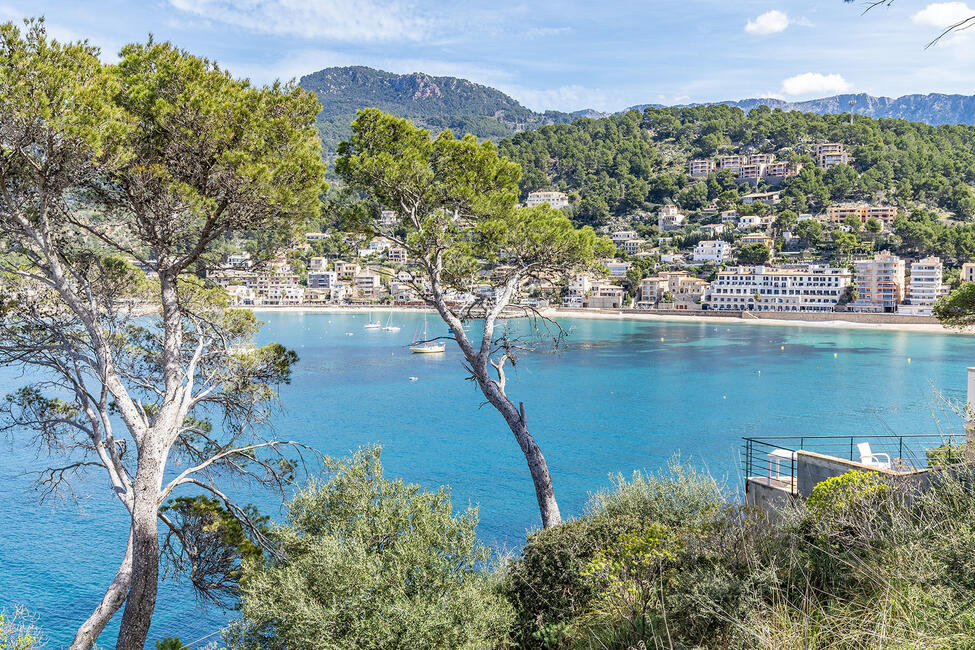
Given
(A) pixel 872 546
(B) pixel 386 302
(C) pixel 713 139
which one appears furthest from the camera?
(C) pixel 713 139

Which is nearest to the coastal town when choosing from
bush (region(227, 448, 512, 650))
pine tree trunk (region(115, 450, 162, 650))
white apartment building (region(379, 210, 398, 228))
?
white apartment building (region(379, 210, 398, 228))

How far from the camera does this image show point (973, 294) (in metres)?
9.24

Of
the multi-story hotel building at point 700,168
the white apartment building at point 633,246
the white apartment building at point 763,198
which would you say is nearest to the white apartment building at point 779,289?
the white apartment building at point 633,246

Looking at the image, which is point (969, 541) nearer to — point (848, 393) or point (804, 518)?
point (804, 518)

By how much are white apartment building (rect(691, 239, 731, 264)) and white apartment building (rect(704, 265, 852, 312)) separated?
26.4ft

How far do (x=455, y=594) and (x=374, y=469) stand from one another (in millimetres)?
1736

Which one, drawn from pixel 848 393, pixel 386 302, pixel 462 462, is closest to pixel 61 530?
pixel 462 462

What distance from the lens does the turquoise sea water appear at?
547 inches

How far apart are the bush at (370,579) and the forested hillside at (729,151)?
332 feet

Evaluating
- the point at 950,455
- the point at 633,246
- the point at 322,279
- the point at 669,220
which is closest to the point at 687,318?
the point at 633,246

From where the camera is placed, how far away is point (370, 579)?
4.96 meters

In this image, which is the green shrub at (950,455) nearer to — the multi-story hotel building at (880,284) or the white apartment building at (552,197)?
the multi-story hotel building at (880,284)

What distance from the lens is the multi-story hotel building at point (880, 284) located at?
238 feet

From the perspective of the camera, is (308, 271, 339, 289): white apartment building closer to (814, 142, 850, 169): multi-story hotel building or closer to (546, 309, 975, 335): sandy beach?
(546, 309, 975, 335): sandy beach
